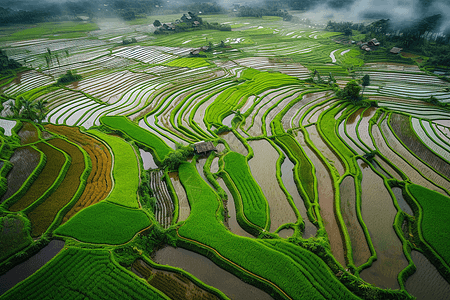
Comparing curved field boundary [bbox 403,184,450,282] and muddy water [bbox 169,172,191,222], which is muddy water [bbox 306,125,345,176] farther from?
muddy water [bbox 169,172,191,222]

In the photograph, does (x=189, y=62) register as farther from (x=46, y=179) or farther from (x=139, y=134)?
(x=46, y=179)

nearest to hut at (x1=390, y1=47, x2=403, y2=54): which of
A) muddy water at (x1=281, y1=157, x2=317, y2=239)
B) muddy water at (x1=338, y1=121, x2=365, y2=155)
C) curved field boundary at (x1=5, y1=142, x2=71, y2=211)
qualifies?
muddy water at (x1=338, y1=121, x2=365, y2=155)

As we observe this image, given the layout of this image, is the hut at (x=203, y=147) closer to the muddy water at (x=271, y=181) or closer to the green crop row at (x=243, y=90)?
the muddy water at (x=271, y=181)

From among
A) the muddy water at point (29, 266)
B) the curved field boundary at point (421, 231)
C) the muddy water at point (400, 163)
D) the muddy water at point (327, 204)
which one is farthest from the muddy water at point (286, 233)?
the muddy water at point (29, 266)

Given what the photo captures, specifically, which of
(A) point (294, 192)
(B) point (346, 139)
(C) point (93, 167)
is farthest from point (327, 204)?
(C) point (93, 167)

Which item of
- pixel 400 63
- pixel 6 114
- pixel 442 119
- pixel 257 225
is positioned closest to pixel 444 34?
pixel 400 63

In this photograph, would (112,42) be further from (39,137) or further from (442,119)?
(442,119)
